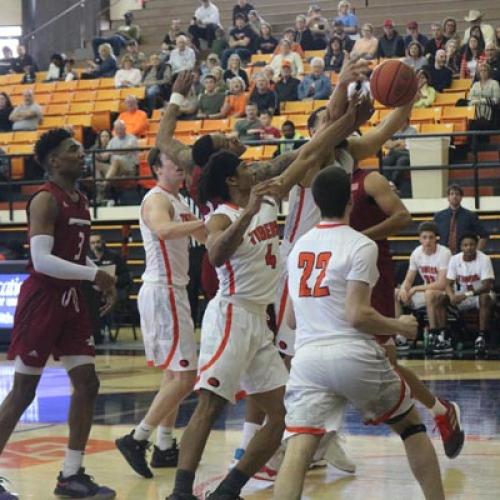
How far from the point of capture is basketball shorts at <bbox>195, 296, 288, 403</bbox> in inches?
227

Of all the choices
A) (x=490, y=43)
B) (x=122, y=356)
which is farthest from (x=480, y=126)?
(x=122, y=356)

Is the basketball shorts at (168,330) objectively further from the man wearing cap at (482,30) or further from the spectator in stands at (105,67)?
the spectator in stands at (105,67)

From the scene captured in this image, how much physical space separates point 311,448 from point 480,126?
1167 cm

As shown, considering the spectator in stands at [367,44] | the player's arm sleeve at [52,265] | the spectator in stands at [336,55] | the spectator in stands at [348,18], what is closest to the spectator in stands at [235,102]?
the spectator in stands at [336,55]

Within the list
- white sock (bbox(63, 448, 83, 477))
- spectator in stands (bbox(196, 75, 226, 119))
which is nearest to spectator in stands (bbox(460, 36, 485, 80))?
spectator in stands (bbox(196, 75, 226, 119))

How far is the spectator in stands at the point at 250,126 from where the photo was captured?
672 inches

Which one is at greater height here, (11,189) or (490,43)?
(490,43)

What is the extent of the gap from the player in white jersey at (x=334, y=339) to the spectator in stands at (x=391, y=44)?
14566 millimetres

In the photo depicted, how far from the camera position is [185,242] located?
7.09 meters

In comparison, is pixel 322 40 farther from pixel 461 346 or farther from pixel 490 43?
pixel 461 346

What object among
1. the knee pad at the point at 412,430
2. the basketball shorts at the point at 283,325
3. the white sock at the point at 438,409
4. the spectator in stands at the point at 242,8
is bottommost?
A: the white sock at the point at 438,409

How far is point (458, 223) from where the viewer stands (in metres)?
14.1

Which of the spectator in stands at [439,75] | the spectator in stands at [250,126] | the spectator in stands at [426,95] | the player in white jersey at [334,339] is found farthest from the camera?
the spectator in stands at [439,75]

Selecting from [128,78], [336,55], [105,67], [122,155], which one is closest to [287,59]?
[336,55]
